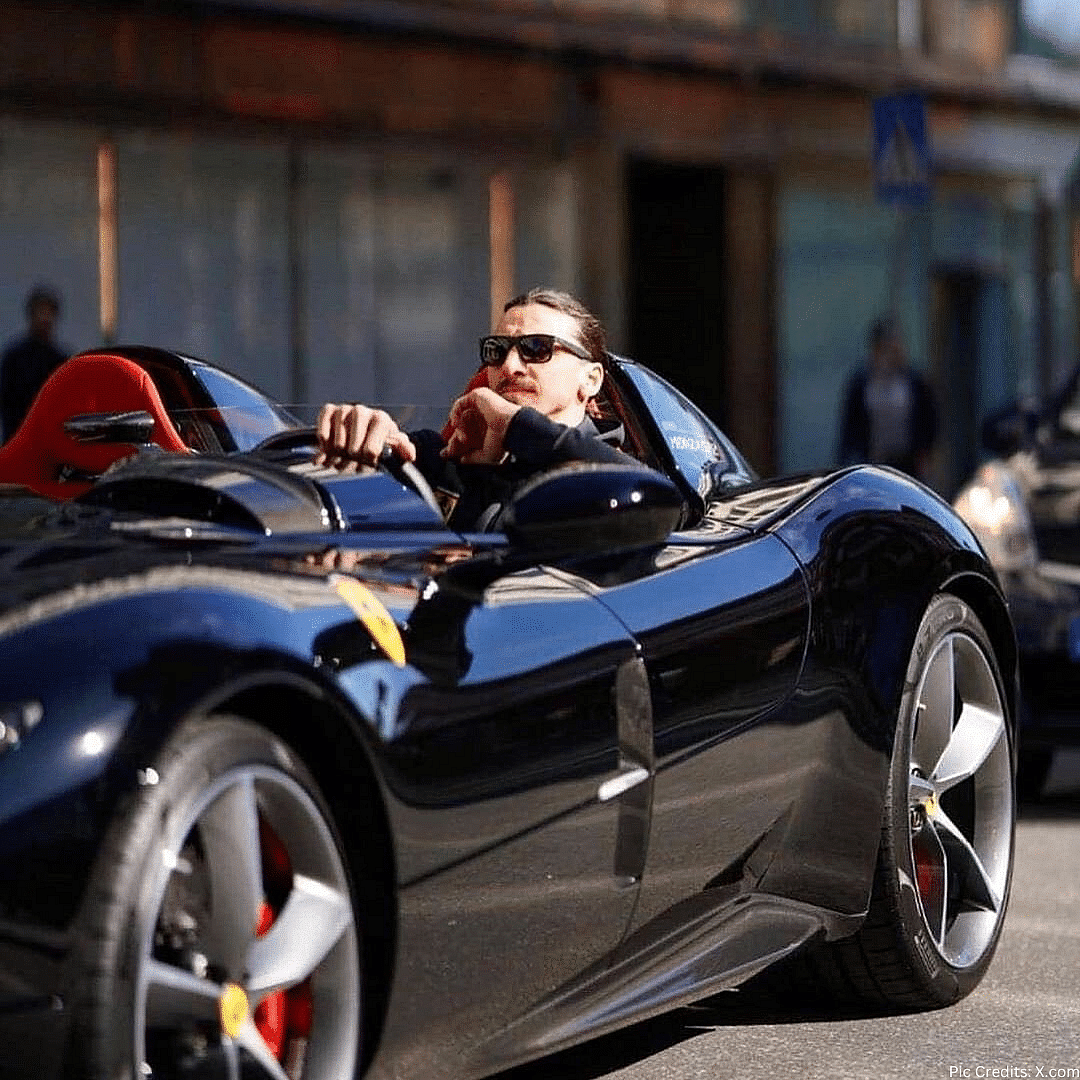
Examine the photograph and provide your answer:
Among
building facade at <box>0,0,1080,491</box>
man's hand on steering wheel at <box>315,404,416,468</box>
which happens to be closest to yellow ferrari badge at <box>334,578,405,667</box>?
man's hand on steering wheel at <box>315,404,416,468</box>

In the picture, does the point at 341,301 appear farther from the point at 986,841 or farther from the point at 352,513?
the point at 352,513

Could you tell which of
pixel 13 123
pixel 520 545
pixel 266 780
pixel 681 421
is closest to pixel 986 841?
pixel 681 421

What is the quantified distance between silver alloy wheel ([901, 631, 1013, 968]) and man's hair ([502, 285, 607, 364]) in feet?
2.65

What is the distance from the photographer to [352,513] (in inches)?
178

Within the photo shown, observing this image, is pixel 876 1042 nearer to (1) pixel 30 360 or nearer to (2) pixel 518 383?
(2) pixel 518 383

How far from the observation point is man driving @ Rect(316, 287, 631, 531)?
17.1 ft

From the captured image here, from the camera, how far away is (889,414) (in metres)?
21.0

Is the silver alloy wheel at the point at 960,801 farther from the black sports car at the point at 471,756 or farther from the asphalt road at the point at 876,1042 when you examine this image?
the asphalt road at the point at 876,1042

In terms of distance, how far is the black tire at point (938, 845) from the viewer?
5625 millimetres

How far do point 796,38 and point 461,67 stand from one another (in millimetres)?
4746

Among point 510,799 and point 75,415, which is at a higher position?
point 75,415

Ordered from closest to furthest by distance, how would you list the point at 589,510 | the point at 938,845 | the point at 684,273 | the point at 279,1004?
the point at 279,1004 → the point at 589,510 → the point at 938,845 → the point at 684,273

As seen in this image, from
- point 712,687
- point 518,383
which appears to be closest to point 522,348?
point 518,383

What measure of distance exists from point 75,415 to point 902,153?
498 inches
